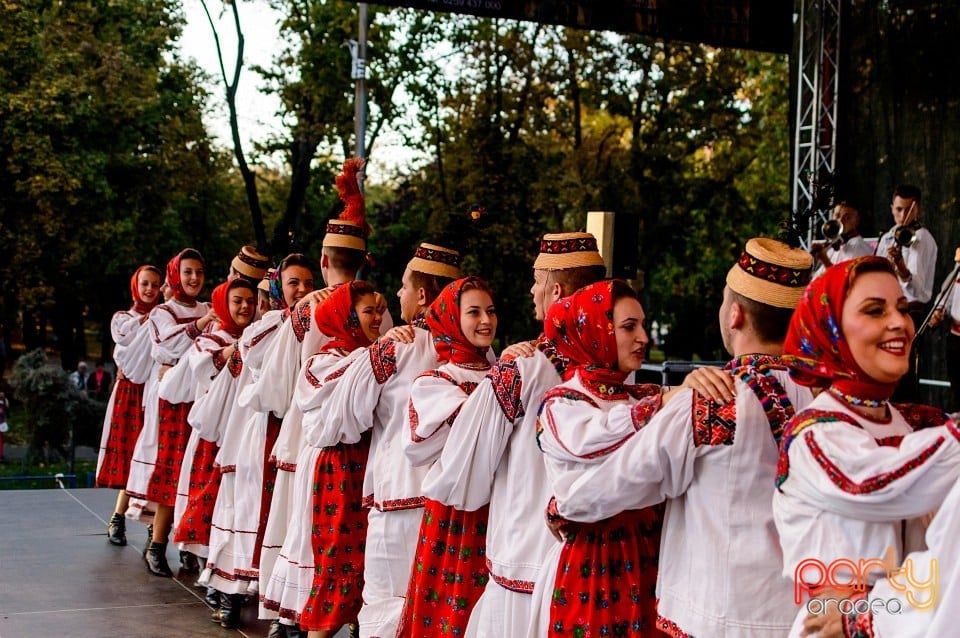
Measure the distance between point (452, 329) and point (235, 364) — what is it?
260 centimetres

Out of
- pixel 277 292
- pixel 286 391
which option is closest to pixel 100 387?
pixel 277 292

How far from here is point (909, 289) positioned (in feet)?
27.6

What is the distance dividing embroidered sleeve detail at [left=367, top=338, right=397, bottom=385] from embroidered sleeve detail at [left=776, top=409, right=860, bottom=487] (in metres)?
2.55

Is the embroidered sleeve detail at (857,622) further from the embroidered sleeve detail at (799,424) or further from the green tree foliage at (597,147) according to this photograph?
the green tree foliage at (597,147)

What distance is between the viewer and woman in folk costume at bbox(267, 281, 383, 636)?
→ 16.6 feet

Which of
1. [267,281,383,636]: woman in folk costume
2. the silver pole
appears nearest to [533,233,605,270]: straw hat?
[267,281,383,636]: woman in folk costume

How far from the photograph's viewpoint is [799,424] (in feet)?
7.72

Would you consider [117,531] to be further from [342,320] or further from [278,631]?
[342,320]

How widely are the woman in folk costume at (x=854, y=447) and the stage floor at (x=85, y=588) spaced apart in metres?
4.24

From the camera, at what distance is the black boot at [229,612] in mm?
6109

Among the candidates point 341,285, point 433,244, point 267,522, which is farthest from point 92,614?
point 433,244

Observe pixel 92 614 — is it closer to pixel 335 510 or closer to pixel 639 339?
pixel 335 510

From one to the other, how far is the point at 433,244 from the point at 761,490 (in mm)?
2570

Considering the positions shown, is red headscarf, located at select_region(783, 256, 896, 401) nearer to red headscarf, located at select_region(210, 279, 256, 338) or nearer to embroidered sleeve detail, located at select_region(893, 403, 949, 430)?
embroidered sleeve detail, located at select_region(893, 403, 949, 430)
